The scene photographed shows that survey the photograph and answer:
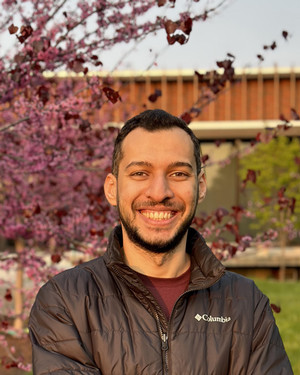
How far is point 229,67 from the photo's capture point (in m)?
5.73

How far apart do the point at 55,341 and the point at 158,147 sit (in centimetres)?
95

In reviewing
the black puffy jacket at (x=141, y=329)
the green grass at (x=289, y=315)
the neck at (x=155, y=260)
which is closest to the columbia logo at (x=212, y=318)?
the black puffy jacket at (x=141, y=329)

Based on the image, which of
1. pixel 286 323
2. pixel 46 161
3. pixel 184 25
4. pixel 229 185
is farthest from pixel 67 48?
pixel 229 185

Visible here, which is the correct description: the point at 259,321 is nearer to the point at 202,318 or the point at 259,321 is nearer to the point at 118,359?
the point at 202,318

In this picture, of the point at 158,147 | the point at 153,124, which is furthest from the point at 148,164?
the point at 153,124

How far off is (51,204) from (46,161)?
5053mm

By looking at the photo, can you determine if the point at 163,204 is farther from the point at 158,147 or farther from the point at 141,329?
the point at 141,329

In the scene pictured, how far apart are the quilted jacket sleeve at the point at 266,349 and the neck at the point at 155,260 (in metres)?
0.41

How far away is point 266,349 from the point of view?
275cm

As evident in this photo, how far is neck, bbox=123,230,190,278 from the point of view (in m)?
2.85

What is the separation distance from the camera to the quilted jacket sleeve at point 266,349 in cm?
272

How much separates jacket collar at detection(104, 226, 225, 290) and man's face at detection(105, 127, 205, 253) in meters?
0.11

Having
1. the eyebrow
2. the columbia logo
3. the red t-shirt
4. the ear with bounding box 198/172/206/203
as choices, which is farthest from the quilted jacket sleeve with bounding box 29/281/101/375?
the ear with bounding box 198/172/206/203

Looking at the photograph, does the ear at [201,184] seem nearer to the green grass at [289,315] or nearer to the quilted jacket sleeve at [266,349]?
the quilted jacket sleeve at [266,349]
